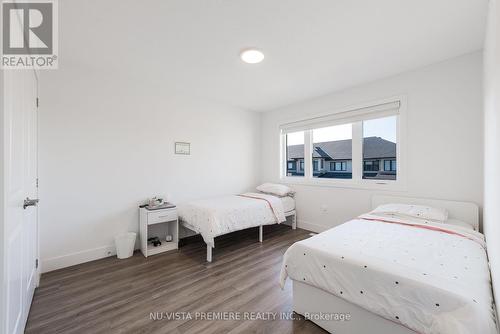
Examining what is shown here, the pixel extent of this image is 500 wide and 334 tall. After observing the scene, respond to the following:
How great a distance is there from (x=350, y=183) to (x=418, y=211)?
3.58ft

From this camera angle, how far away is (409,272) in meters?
1.28

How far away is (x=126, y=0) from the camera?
1.64m

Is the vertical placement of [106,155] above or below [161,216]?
above

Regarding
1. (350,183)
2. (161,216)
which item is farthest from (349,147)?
(161,216)

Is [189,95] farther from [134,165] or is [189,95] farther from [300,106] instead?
[300,106]

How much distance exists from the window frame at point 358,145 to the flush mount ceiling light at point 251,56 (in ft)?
5.81

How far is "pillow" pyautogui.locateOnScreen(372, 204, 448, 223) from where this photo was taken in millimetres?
2293

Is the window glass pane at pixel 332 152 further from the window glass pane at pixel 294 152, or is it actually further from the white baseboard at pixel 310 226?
the white baseboard at pixel 310 226

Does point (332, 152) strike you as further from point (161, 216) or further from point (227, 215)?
point (161, 216)

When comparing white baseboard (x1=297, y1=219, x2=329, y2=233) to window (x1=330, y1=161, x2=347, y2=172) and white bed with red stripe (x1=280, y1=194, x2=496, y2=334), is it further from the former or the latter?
white bed with red stripe (x1=280, y1=194, x2=496, y2=334)

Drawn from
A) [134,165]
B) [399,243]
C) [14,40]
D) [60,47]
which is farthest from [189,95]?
[399,243]

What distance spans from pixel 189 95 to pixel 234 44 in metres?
1.76

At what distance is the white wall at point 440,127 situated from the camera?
7.82 feet

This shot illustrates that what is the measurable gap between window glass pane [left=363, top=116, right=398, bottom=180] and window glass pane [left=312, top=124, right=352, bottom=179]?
0.26 meters
